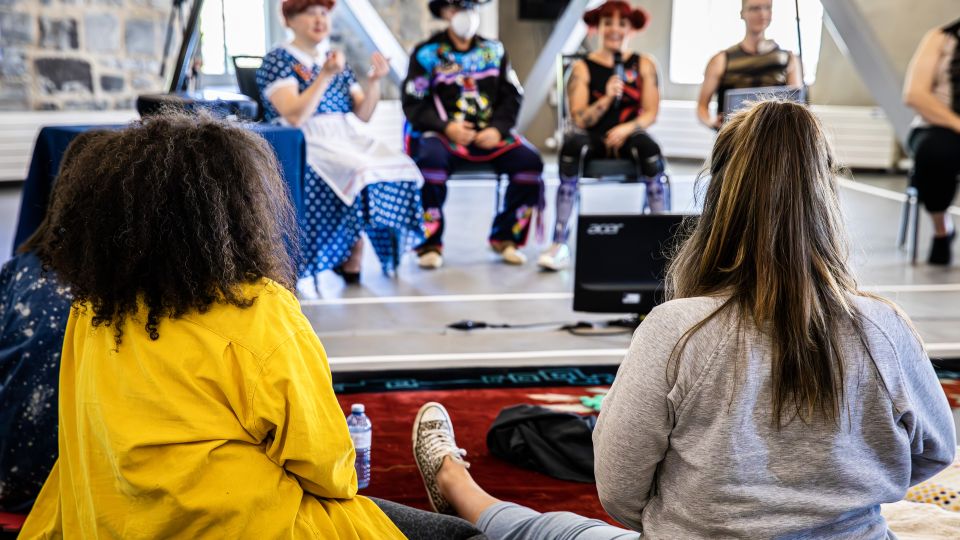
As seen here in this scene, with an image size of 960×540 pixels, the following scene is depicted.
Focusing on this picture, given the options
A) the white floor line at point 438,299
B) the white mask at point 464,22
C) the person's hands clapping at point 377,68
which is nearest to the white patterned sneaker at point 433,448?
the white floor line at point 438,299

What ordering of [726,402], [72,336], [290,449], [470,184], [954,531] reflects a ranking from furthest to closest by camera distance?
[470,184], [954,531], [72,336], [290,449], [726,402]

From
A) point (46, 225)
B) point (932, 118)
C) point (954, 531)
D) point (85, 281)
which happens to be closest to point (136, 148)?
point (85, 281)

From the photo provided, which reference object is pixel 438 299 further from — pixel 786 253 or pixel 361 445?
pixel 786 253

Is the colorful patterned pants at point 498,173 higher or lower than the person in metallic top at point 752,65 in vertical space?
lower

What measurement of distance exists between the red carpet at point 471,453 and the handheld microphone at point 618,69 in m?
2.12

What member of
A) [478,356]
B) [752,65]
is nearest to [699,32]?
[752,65]

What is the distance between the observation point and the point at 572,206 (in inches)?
178

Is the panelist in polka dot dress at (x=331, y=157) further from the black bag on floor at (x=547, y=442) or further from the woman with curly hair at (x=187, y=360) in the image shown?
the woman with curly hair at (x=187, y=360)

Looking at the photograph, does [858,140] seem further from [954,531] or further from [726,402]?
[726,402]

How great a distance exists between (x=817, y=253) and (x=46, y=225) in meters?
1.35

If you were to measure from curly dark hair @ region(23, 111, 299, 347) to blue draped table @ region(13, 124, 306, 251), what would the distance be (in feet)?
3.26

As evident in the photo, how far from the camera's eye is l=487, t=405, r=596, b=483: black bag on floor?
2.25 m

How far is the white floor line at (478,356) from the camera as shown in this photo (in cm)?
306

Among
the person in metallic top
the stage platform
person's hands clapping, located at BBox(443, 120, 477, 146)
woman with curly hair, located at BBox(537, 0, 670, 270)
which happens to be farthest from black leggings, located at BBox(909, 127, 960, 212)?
person's hands clapping, located at BBox(443, 120, 477, 146)
